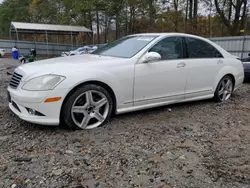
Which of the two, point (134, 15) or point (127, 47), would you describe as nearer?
point (127, 47)

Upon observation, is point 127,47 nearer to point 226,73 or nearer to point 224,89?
point 226,73

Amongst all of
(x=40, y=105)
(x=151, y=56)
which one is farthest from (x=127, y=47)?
(x=40, y=105)

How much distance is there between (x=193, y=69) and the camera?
4.39 metres

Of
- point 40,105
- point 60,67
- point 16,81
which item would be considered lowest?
point 40,105

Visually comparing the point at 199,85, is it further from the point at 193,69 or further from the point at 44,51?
the point at 44,51

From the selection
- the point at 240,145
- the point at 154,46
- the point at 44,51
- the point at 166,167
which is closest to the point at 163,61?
the point at 154,46

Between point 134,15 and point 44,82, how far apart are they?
92.8 ft

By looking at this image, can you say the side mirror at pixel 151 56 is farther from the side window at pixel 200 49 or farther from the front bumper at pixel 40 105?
the front bumper at pixel 40 105

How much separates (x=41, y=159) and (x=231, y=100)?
430 cm

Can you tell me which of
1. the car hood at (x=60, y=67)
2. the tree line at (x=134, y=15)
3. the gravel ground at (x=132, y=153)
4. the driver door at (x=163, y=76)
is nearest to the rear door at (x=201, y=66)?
the driver door at (x=163, y=76)

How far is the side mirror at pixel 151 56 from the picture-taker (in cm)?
370

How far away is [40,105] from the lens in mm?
3084

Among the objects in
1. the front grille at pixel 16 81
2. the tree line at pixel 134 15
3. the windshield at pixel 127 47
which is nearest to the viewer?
the front grille at pixel 16 81

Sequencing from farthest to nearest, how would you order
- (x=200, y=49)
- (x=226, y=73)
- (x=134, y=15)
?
1. (x=134, y=15)
2. (x=226, y=73)
3. (x=200, y=49)
